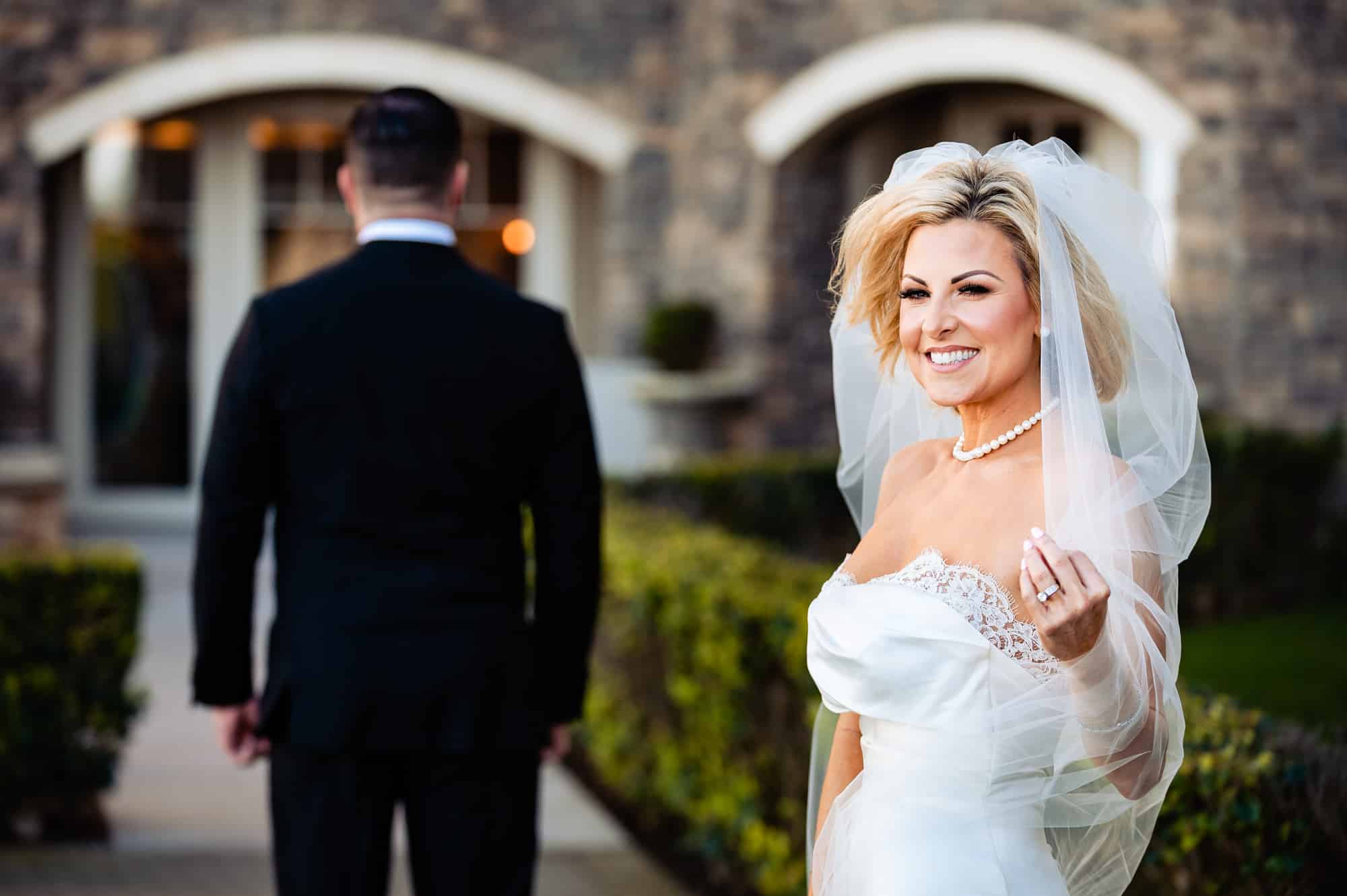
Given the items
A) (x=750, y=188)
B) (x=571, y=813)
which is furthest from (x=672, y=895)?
(x=750, y=188)

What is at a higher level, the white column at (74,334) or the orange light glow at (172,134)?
the orange light glow at (172,134)

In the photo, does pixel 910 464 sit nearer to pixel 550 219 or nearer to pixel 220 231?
pixel 550 219

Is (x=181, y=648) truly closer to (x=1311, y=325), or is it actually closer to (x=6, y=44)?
(x=6, y=44)

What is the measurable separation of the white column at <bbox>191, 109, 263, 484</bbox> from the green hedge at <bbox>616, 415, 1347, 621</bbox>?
485 centimetres

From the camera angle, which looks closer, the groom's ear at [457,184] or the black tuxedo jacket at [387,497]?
the black tuxedo jacket at [387,497]

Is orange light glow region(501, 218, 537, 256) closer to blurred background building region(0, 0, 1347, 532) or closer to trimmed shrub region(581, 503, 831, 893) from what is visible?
blurred background building region(0, 0, 1347, 532)

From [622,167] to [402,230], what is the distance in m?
8.50

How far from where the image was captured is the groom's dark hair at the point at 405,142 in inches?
109

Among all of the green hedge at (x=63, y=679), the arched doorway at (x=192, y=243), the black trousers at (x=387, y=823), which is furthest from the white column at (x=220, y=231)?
the black trousers at (x=387, y=823)

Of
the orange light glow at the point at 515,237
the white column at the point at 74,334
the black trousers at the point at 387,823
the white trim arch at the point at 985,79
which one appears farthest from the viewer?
the orange light glow at the point at 515,237

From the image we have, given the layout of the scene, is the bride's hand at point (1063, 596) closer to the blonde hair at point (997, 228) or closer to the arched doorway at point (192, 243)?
the blonde hair at point (997, 228)

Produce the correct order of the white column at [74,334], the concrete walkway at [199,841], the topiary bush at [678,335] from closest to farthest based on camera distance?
1. the concrete walkway at [199,841]
2. the topiary bush at [678,335]
3. the white column at [74,334]

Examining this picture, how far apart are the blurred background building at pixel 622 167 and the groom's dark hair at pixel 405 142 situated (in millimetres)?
7479

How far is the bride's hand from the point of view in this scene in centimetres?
176
